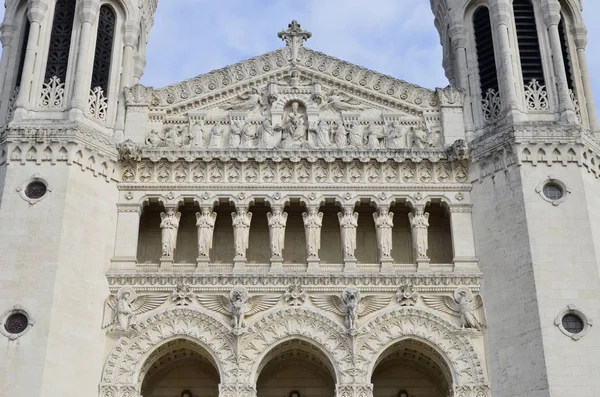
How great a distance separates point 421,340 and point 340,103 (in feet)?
24.1

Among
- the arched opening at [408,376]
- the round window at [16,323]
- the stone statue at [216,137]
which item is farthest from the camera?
the stone statue at [216,137]

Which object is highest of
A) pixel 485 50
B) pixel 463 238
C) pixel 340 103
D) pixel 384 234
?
pixel 485 50

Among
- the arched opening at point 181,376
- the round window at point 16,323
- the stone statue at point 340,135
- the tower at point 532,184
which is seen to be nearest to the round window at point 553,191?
the tower at point 532,184

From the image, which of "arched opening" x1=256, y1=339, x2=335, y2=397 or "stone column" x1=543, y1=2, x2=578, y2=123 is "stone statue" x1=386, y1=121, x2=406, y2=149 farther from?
"arched opening" x1=256, y1=339, x2=335, y2=397

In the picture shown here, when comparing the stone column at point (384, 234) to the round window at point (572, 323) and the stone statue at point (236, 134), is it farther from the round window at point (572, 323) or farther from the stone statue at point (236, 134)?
the round window at point (572, 323)

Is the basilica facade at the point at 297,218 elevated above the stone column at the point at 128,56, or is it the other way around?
the stone column at the point at 128,56

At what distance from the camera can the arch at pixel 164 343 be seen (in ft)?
69.1

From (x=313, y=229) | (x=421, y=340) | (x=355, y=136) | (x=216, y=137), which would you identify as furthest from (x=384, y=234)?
(x=216, y=137)

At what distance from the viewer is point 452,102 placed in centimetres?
2495

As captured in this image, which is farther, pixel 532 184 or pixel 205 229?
pixel 205 229

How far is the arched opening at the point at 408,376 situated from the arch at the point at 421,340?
724mm

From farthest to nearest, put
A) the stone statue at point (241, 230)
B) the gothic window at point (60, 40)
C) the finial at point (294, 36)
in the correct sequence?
the finial at point (294, 36)
the gothic window at point (60, 40)
the stone statue at point (241, 230)

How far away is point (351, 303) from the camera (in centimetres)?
2159

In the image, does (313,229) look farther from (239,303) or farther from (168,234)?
(168,234)
